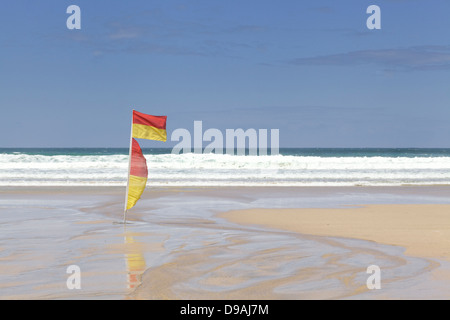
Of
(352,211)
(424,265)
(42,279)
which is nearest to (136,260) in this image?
(42,279)

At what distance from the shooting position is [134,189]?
37.1ft

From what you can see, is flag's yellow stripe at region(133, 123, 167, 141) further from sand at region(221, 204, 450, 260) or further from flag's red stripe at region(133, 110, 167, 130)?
sand at region(221, 204, 450, 260)

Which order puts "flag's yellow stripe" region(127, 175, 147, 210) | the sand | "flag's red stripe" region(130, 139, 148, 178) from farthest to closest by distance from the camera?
1. "flag's yellow stripe" region(127, 175, 147, 210)
2. "flag's red stripe" region(130, 139, 148, 178)
3. the sand

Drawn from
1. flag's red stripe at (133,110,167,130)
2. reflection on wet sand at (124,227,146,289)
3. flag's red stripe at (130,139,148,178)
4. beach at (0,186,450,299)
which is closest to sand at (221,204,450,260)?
beach at (0,186,450,299)

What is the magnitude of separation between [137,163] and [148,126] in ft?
2.61

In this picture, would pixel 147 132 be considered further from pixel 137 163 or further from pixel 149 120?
pixel 137 163

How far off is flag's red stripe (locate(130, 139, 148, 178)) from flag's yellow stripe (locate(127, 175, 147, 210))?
18 cm

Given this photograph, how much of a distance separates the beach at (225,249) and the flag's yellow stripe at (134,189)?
44cm

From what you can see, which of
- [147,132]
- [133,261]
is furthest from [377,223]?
[133,261]

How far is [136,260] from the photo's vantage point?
23.3 feet

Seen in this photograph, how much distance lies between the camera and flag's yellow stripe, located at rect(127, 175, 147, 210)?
1116 cm
